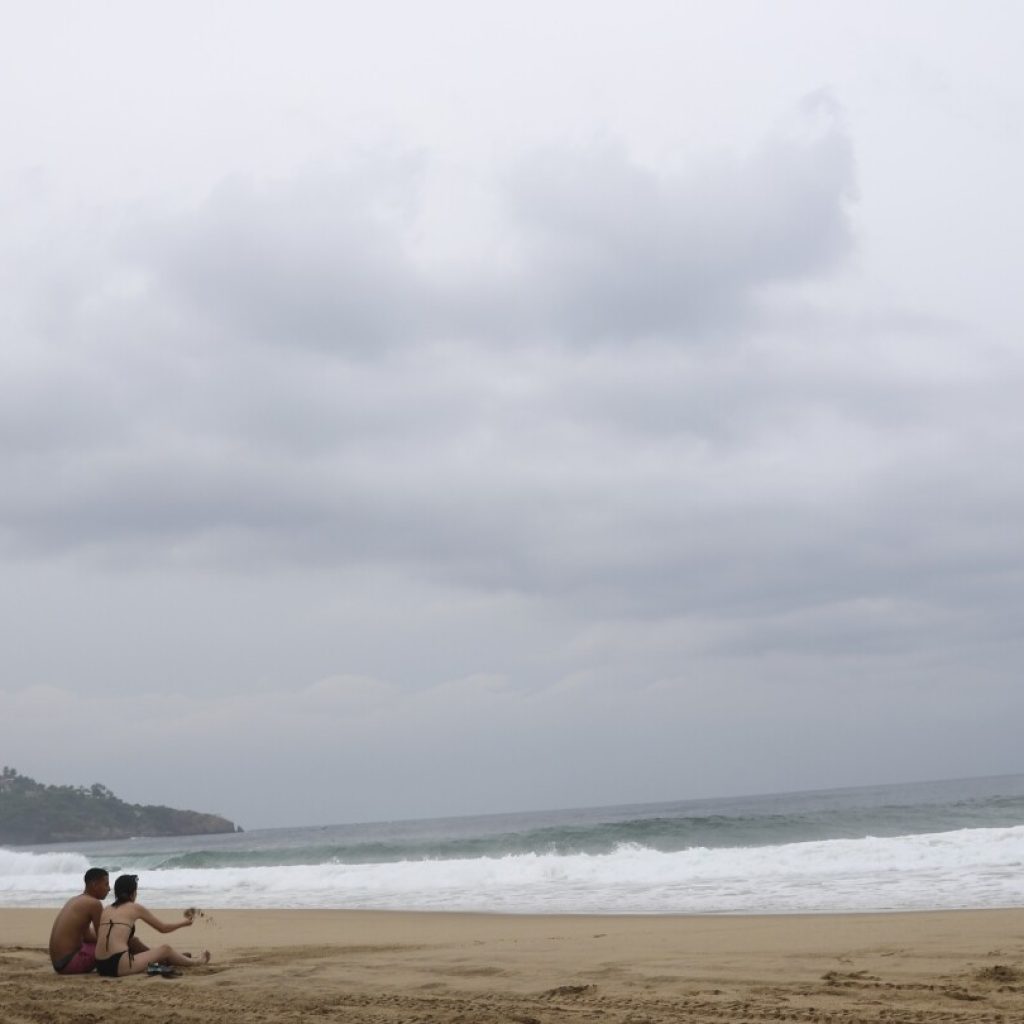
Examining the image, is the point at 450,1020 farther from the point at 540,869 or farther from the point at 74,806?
the point at 74,806

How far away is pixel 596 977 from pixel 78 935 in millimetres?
4855

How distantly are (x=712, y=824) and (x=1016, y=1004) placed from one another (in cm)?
3088

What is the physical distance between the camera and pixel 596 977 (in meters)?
7.89

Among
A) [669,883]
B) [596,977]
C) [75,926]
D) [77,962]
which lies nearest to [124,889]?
[75,926]

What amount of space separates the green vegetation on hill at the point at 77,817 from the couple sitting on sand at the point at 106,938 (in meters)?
111

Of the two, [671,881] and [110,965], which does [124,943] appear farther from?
[671,881]

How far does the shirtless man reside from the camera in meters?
9.62

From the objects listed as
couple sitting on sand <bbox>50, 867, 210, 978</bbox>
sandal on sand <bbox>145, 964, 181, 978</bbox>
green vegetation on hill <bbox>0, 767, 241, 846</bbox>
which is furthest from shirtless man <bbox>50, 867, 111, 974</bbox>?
green vegetation on hill <bbox>0, 767, 241, 846</bbox>

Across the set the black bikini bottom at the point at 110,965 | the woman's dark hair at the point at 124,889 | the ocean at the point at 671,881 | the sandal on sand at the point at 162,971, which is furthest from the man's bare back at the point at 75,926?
the ocean at the point at 671,881

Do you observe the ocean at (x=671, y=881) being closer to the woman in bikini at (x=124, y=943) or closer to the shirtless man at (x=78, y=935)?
the woman in bikini at (x=124, y=943)

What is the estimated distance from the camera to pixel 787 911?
12961mm

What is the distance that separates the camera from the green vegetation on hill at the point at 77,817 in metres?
113

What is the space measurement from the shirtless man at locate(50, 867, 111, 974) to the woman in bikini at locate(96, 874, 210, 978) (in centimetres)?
15

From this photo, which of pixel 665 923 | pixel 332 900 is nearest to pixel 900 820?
pixel 332 900
